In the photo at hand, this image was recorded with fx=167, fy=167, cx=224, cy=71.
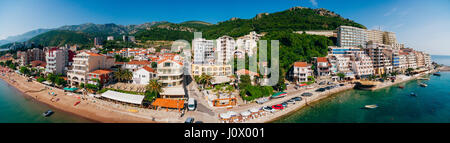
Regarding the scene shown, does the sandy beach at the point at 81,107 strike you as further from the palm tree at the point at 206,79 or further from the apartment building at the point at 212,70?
the apartment building at the point at 212,70

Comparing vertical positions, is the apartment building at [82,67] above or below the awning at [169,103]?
above

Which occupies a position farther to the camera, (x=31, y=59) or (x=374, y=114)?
(x=31, y=59)

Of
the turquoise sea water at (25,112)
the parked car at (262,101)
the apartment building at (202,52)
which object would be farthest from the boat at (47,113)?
the apartment building at (202,52)

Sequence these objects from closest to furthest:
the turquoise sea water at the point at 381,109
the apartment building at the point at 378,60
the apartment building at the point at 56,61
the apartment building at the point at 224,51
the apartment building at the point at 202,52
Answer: the turquoise sea water at the point at 381,109 < the apartment building at the point at 56,61 < the apartment building at the point at 378,60 < the apartment building at the point at 224,51 < the apartment building at the point at 202,52

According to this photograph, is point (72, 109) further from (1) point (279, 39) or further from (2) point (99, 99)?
(1) point (279, 39)
